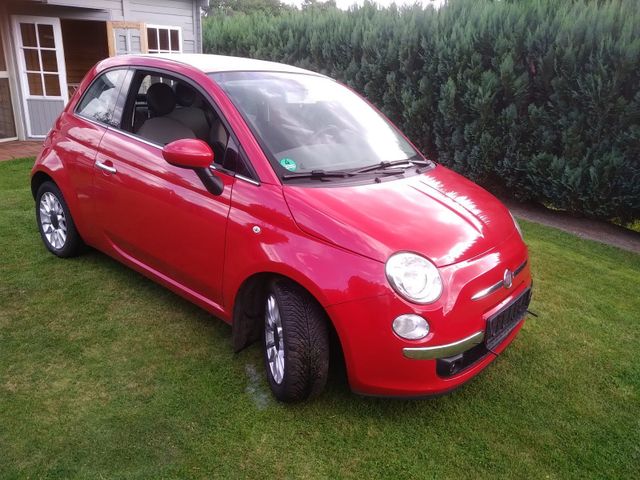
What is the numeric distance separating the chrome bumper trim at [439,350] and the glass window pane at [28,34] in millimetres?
10073

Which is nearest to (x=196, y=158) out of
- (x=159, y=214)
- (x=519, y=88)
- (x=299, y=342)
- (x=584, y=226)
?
(x=159, y=214)

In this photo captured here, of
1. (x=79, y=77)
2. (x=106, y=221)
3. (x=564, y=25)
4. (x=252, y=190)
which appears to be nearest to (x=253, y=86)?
(x=252, y=190)

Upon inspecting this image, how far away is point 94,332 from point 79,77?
12190mm

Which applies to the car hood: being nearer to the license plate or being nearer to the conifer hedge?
the license plate

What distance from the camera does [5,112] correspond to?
9625 mm

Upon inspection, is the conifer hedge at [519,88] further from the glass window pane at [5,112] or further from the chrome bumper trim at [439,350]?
the glass window pane at [5,112]

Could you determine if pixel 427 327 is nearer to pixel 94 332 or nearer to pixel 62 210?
pixel 94 332

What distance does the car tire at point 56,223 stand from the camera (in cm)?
407

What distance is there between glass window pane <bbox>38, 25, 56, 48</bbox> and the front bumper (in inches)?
386

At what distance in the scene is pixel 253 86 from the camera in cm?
317

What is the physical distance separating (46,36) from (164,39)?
252 centimetres

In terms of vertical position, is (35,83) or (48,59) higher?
(48,59)

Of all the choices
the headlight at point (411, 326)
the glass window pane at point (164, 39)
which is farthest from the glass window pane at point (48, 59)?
the headlight at point (411, 326)

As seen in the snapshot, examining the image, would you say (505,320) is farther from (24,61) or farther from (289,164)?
(24,61)
